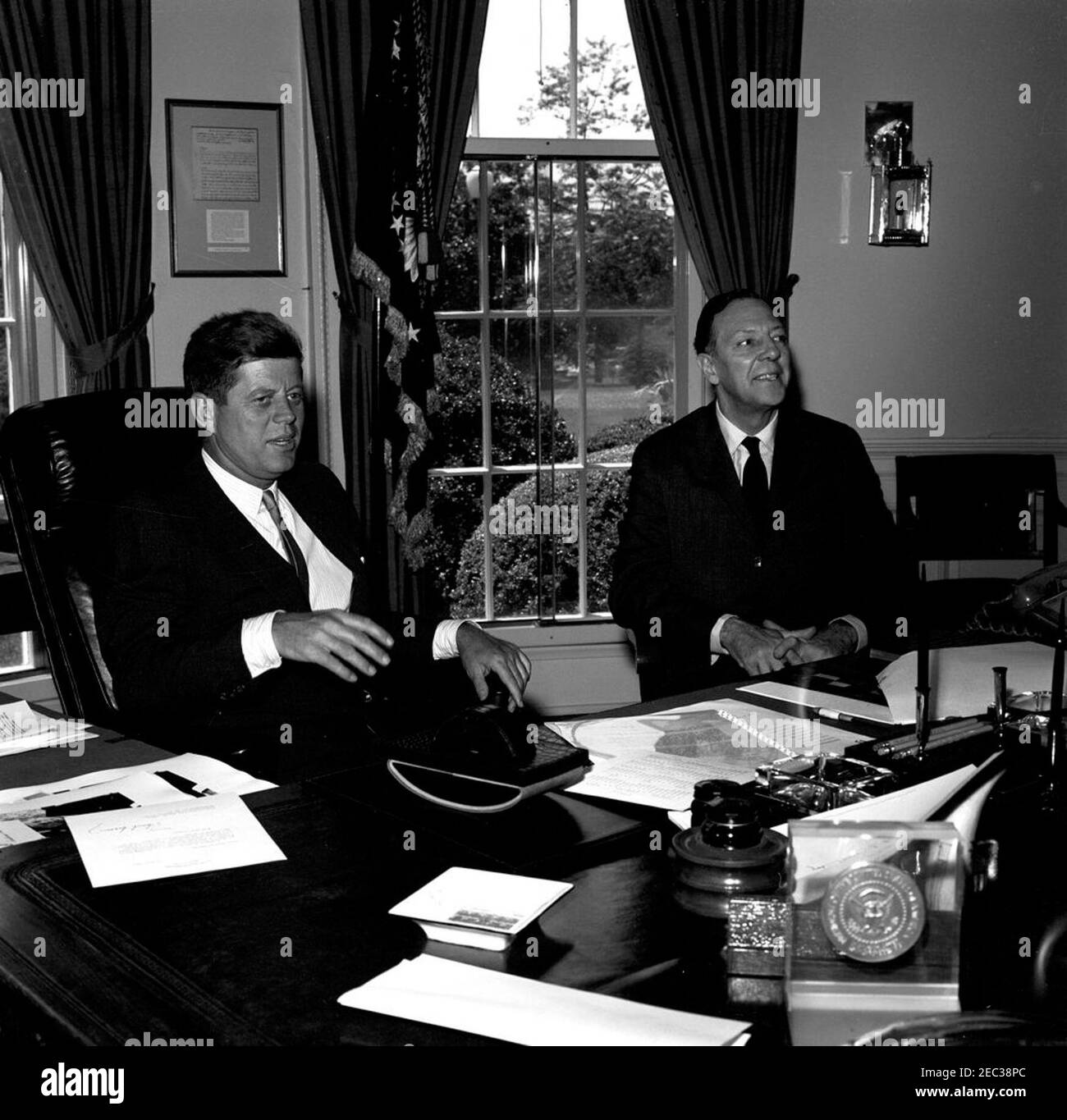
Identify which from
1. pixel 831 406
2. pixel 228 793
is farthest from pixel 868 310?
pixel 228 793

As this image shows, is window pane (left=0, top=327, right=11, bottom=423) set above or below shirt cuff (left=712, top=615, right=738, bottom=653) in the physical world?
above

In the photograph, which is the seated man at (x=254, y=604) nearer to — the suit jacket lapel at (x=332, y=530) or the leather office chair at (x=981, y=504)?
the suit jacket lapel at (x=332, y=530)

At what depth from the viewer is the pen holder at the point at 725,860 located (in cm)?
120

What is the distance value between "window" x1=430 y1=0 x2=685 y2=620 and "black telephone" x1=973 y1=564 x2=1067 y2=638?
296 cm

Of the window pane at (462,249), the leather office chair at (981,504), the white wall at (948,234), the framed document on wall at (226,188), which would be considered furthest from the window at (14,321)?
the leather office chair at (981,504)

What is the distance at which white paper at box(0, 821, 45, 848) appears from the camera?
1.38 metres

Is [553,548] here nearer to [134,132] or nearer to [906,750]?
[134,132]

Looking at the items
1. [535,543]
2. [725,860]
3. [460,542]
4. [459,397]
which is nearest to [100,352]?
[459,397]

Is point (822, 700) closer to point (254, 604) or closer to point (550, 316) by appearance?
point (254, 604)

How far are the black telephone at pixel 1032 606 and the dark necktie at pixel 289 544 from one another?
122cm

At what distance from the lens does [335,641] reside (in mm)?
1922

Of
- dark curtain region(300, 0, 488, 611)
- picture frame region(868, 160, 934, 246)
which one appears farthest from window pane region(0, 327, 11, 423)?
picture frame region(868, 160, 934, 246)

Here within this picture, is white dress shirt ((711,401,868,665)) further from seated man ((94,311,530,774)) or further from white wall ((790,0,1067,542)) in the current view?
white wall ((790,0,1067,542))

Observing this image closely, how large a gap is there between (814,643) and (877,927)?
1.69m
